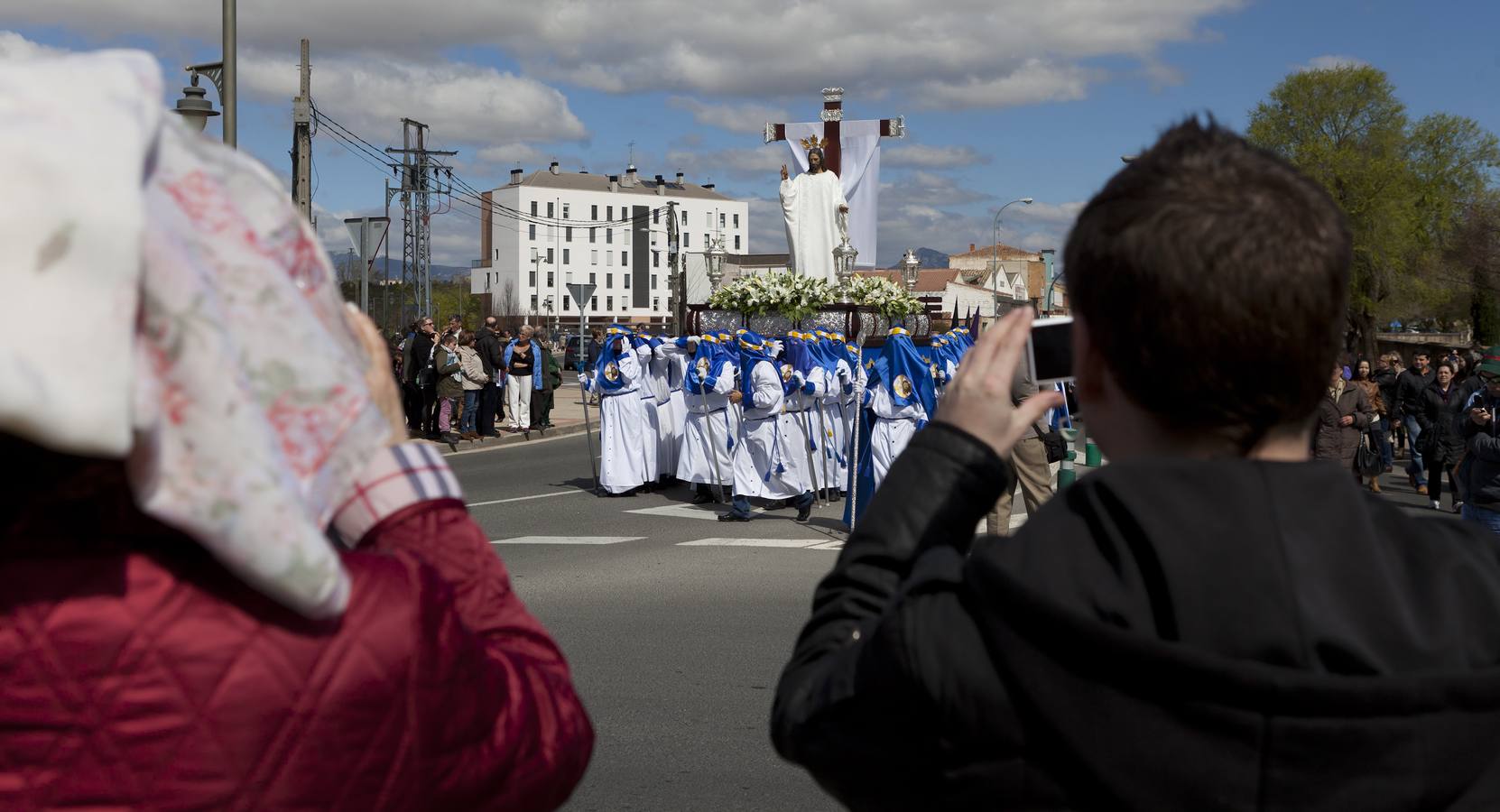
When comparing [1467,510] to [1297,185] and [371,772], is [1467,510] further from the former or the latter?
[371,772]

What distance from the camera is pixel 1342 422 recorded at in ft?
43.6

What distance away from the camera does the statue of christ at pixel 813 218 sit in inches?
901

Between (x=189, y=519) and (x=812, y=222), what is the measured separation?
22.0 m

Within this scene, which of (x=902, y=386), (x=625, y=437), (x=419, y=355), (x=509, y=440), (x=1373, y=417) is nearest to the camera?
(x=902, y=386)

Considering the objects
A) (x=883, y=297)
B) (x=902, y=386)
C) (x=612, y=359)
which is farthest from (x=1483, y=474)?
(x=883, y=297)

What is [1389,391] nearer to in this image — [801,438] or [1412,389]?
[1412,389]

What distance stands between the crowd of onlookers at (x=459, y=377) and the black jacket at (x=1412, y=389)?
12658 mm

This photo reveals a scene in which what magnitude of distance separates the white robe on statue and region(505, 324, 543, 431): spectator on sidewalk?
455 cm

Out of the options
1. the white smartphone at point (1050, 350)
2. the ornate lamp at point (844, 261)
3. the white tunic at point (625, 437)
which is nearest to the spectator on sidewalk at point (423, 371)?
the white tunic at point (625, 437)

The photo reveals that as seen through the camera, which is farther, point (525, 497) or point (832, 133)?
point (832, 133)

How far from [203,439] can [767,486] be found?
41.6 feet

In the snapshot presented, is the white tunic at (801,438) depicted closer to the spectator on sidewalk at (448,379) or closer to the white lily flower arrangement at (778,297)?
the white lily flower arrangement at (778,297)

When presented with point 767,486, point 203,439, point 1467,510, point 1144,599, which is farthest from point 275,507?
point 767,486

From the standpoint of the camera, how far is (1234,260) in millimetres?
1317
